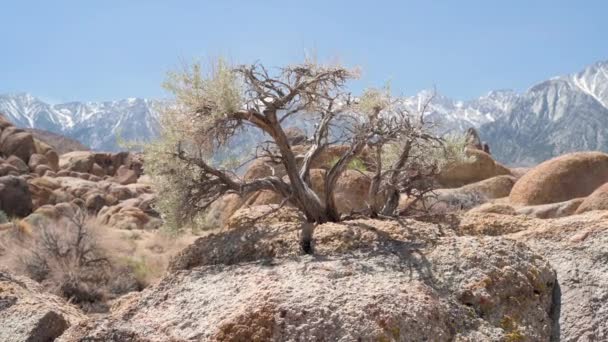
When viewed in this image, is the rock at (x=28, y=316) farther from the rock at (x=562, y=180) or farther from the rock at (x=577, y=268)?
the rock at (x=562, y=180)

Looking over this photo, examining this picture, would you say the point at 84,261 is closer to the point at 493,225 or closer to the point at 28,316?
the point at 28,316

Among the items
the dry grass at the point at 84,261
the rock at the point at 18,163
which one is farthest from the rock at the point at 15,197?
the rock at the point at 18,163

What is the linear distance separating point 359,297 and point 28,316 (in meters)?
2.93

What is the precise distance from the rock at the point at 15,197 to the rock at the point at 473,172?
21.1 m

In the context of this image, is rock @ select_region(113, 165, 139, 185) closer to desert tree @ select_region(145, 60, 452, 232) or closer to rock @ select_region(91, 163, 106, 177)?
rock @ select_region(91, 163, 106, 177)

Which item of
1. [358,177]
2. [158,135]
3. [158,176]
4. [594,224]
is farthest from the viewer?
[358,177]

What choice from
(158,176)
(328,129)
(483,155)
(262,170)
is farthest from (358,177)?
(483,155)

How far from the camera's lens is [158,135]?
8.02 metres

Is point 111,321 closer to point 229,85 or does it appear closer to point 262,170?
point 229,85

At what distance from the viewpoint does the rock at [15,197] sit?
32594 mm

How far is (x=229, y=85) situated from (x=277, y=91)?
86 cm

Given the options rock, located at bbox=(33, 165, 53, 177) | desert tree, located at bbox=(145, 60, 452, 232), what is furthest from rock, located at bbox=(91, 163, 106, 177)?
desert tree, located at bbox=(145, 60, 452, 232)

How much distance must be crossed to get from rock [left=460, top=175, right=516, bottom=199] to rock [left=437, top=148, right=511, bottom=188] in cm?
112

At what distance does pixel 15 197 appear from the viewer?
1305 inches
